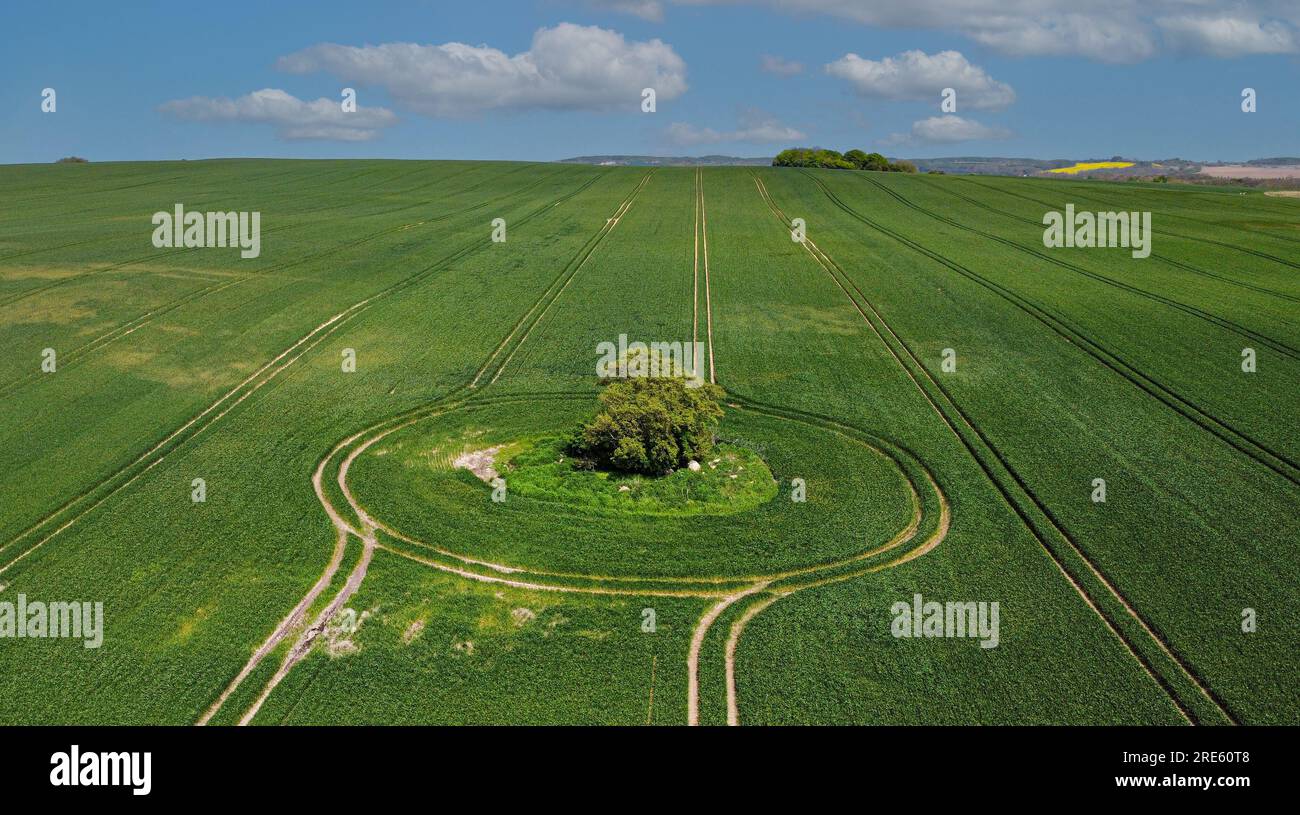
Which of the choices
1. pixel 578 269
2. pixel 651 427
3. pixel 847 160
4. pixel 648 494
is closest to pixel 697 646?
pixel 648 494

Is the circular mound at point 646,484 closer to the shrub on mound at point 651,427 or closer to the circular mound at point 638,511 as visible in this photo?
the circular mound at point 638,511

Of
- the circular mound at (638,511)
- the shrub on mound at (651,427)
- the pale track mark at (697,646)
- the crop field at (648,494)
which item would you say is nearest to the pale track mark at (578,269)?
the crop field at (648,494)

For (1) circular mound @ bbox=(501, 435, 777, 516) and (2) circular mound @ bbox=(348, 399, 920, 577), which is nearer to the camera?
(2) circular mound @ bbox=(348, 399, 920, 577)

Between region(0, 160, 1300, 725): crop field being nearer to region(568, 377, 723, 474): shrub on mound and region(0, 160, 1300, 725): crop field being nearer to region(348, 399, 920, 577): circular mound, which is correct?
region(348, 399, 920, 577): circular mound

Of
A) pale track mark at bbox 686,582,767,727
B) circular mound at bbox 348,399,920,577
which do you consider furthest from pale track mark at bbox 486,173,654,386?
pale track mark at bbox 686,582,767,727

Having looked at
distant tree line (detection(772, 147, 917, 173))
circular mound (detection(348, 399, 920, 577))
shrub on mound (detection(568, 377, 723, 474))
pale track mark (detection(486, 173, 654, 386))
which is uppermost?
distant tree line (detection(772, 147, 917, 173))

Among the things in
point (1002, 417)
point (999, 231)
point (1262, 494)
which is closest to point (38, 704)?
point (1002, 417)
